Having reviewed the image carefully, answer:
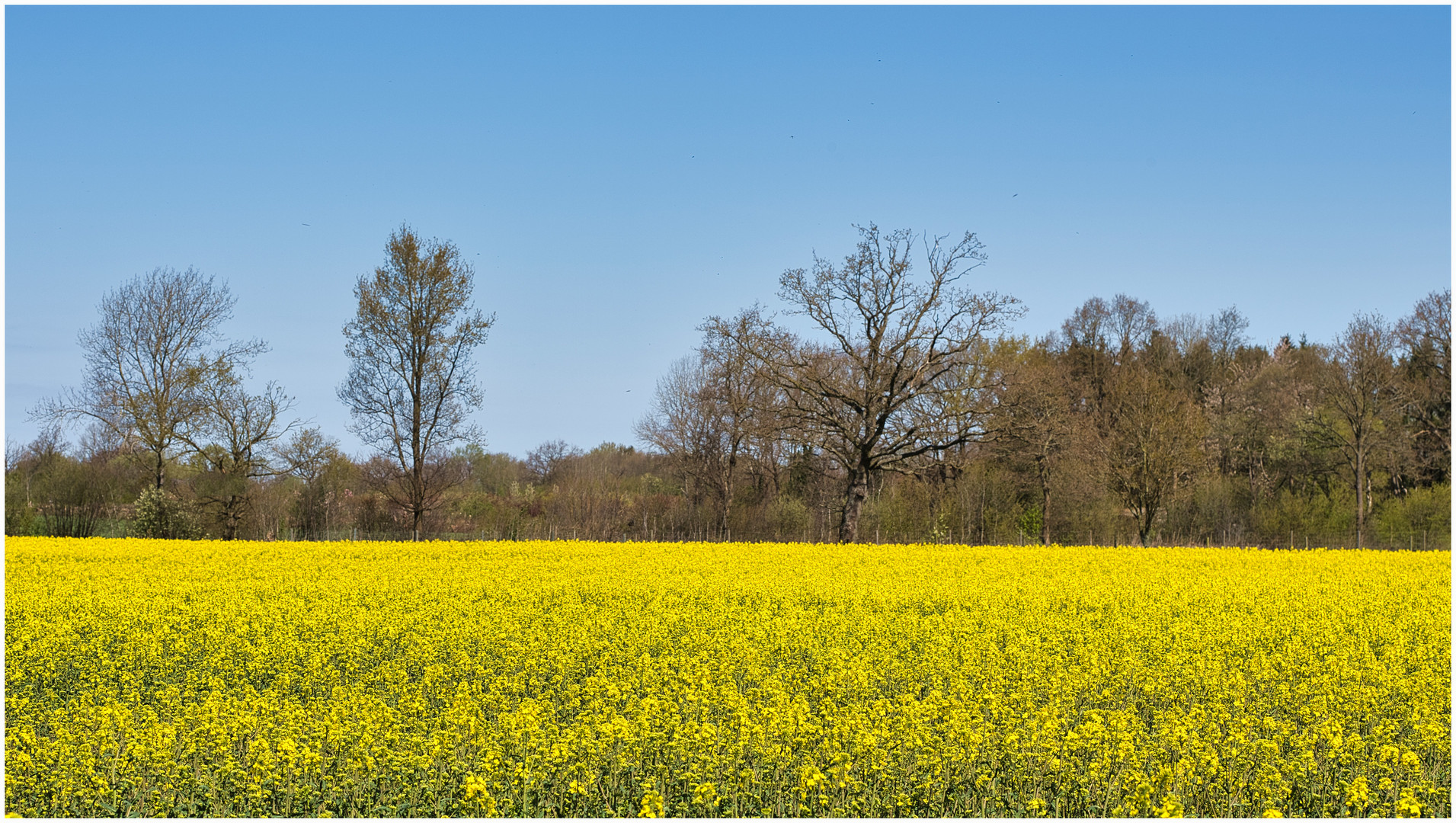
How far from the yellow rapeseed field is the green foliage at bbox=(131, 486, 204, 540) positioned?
57.3ft

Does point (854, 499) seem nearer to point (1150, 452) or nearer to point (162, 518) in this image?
point (1150, 452)

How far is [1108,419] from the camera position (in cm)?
4159

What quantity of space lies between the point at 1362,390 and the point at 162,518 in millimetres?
39216

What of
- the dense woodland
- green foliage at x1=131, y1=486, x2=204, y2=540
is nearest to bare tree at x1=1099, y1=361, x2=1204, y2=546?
the dense woodland

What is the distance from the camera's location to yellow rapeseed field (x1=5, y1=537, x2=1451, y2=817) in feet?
21.6

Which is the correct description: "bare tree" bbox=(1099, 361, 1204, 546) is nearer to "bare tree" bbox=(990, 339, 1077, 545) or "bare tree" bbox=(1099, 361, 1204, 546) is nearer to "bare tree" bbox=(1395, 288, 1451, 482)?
"bare tree" bbox=(990, 339, 1077, 545)

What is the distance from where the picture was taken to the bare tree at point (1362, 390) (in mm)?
35875

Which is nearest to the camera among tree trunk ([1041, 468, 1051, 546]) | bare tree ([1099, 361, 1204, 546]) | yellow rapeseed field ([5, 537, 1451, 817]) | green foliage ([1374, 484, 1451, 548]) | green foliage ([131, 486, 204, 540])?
yellow rapeseed field ([5, 537, 1451, 817])

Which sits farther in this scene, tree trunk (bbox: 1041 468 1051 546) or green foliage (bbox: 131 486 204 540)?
tree trunk (bbox: 1041 468 1051 546)

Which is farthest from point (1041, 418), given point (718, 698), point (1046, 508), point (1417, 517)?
point (718, 698)

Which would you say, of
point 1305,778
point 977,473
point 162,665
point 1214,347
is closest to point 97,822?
point 162,665

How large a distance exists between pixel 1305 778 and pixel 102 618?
1275 cm

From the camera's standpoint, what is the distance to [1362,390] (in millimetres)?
35562

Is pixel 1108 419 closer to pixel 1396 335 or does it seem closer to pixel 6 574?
pixel 1396 335
